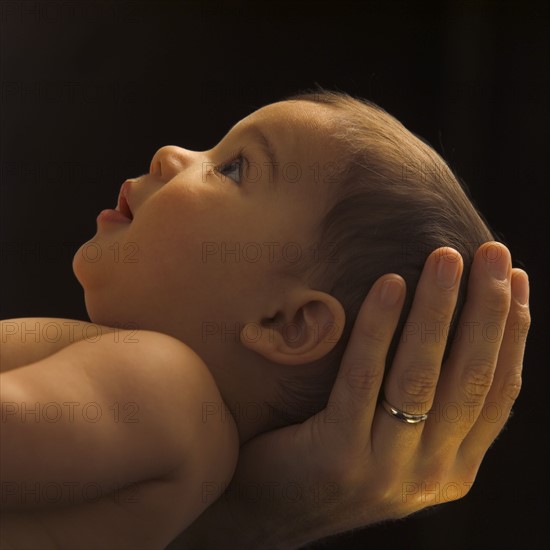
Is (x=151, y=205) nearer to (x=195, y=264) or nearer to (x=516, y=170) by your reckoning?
(x=195, y=264)

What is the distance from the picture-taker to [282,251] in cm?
94

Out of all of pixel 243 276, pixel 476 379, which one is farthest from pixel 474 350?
pixel 243 276

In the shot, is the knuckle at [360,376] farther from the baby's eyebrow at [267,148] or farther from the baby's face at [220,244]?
the baby's eyebrow at [267,148]

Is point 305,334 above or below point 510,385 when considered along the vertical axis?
above

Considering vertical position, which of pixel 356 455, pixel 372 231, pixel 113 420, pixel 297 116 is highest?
pixel 297 116

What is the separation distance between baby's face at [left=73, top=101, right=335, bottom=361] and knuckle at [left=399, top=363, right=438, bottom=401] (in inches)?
6.0

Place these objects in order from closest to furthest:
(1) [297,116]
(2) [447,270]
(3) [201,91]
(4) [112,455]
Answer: (4) [112,455] < (2) [447,270] < (1) [297,116] < (3) [201,91]

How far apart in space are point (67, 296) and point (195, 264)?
952mm

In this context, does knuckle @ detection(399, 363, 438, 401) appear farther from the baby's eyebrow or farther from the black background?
the black background

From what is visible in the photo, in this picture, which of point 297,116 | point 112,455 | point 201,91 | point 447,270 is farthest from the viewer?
point 201,91

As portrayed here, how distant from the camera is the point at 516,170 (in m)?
1.73

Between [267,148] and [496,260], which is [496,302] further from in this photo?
[267,148]

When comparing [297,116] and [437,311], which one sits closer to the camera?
[437,311]

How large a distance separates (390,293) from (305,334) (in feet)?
0.34
